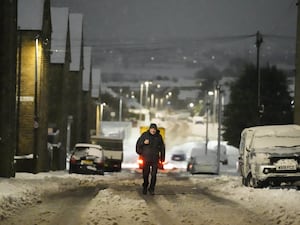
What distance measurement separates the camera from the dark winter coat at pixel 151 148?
614 inches

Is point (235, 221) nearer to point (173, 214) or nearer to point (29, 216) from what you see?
point (173, 214)

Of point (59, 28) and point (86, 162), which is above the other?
point (59, 28)

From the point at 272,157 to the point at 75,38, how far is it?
42.8m

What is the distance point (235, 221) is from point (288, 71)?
254ft

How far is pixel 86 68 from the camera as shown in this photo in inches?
2694

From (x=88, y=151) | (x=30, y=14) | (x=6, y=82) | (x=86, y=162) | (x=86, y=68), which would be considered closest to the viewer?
(x=6, y=82)

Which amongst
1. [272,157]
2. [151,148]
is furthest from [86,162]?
[151,148]

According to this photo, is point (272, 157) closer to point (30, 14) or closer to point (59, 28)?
point (30, 14)

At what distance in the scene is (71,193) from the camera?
16.6 m

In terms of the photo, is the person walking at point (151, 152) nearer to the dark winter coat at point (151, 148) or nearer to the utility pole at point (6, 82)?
the dark winter coat at point (151, 148)

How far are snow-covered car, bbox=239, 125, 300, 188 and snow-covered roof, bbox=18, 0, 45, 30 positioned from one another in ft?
62.0

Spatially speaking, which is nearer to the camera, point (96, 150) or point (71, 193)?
point (71, 193)

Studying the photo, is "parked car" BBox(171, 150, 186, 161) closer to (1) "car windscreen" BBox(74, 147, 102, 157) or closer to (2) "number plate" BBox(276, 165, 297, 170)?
(1) "car windscreen" BBox(74, 147, 102, 157)

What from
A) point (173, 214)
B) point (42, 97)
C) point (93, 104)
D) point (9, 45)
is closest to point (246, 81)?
point (93, 104)
